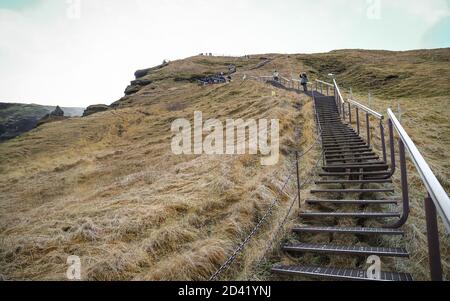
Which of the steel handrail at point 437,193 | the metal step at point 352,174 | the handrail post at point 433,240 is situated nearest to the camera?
the steel handrail at point 437,193

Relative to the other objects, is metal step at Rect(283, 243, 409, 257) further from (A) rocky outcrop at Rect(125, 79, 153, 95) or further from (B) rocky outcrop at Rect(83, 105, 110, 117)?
(A) rocky outcrop at Rect(125, 79, 153, 95)

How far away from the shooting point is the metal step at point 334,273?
3.43m

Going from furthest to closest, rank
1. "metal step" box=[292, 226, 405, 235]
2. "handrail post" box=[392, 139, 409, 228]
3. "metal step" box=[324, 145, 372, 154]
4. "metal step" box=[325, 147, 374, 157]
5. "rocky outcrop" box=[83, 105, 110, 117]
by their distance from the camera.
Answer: "rocky outcrop" box=[83, 105, 110, 117] → "metal step" box=[324, 145, 372, 154] → "metal step" box=[325, 147, 374, 157] → "handrail post" box=[392, 139, 409, 228] → "metal step" box=[292, 226, 405, 235]

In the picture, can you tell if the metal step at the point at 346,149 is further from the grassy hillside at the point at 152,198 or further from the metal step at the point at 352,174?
the metal step at the point at 352,174

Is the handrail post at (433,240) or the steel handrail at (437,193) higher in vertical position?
the steel handrail at (437,193)

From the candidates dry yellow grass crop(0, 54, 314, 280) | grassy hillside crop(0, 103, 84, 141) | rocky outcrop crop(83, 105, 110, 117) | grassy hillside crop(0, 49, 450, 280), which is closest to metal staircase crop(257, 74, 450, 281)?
grassy hillside crop(0, 49, 450, 280)

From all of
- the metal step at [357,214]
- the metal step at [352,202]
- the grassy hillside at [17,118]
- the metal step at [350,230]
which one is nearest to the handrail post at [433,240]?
the metal step at [350,230]

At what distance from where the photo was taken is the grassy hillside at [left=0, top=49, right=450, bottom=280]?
4621 millimetres

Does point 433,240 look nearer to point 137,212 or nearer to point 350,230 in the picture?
point 350,230

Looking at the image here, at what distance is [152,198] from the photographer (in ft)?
23.7

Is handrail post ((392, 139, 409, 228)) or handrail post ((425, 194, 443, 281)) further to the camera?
handrail post ((392, 139, 409, 228))

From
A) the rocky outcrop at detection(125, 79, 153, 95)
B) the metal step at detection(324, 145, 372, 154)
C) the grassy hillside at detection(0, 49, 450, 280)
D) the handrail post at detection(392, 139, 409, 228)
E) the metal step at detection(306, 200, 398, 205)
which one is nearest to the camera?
the handrail post at detection(392, 139, 409, 228)

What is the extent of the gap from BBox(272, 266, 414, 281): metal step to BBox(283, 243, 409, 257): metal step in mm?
305

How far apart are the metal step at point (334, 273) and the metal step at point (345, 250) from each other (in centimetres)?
30
